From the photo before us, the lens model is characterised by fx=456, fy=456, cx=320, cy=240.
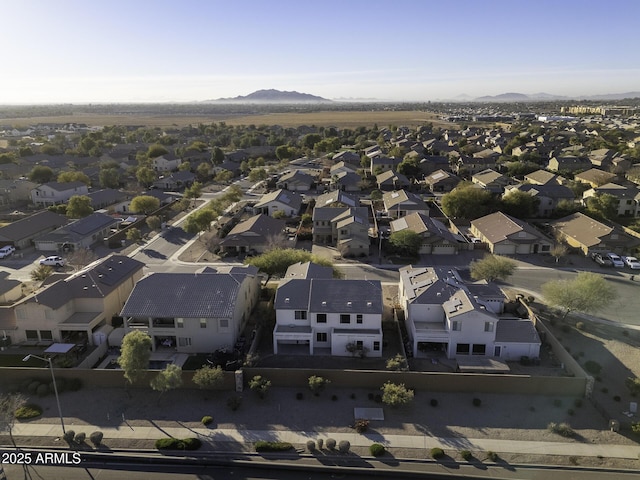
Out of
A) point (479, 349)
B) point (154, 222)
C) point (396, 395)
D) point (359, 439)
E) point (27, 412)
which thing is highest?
point (154, 222)

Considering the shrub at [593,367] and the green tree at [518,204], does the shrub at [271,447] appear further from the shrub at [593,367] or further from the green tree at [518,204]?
the green tree at [518,204]

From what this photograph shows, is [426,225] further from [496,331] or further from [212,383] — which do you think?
[212,383]

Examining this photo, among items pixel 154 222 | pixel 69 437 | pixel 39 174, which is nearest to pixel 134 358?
pixel 69 437

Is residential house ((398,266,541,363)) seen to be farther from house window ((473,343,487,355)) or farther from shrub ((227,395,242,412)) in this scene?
shrub ((227,395,242,412))

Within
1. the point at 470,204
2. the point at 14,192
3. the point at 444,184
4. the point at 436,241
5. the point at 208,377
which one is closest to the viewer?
the point at 208,377

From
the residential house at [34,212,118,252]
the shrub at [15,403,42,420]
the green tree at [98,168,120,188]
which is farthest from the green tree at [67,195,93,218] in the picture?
the shrub at [15,403,42,420]

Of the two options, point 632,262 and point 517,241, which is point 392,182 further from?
point 632,262

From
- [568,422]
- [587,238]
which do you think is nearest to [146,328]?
[568,422]

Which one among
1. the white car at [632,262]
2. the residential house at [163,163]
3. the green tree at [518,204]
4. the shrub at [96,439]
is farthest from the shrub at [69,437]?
the residential house at [163,163]
